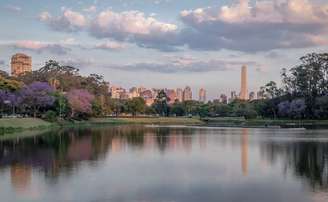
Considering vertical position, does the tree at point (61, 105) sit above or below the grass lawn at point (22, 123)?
above

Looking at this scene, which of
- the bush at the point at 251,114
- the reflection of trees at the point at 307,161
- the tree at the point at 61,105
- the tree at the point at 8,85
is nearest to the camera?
the reflection of trees at the point at 307,161

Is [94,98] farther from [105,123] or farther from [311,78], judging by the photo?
[311,78]

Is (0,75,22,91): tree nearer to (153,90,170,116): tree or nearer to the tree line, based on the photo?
the tree line

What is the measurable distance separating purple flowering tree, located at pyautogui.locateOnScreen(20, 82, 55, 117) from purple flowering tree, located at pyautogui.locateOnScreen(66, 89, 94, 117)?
17.0ft

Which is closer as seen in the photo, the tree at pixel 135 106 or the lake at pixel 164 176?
the lake at pixel 164 176

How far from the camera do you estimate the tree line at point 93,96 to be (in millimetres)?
75000

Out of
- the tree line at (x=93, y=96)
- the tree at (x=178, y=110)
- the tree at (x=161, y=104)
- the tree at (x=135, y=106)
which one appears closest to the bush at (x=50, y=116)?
the tree line at (x=93, y=96)

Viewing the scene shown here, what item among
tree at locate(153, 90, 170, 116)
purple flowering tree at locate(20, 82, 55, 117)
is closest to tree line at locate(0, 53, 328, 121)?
purple flowering tree at locate(20, 82, 55, 117)

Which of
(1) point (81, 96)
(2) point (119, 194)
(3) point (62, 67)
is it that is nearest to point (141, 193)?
(2) point (119, 194)

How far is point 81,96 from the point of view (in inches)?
3339

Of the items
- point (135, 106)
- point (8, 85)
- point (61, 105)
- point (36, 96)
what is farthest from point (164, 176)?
point (135, 106)

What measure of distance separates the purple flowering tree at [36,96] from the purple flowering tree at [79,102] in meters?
5.18

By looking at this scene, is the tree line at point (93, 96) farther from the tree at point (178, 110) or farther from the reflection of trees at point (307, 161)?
the reflection of trees at point (307, 161)

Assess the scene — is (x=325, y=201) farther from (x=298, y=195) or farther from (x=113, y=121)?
(x=113, y=121)
